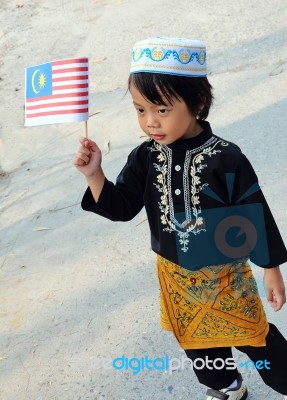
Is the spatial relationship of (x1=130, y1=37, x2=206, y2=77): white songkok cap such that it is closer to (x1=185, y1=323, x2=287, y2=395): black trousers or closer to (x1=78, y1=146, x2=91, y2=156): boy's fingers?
(x1=78, y1=146, x2=91, y2=156): boy's fingers

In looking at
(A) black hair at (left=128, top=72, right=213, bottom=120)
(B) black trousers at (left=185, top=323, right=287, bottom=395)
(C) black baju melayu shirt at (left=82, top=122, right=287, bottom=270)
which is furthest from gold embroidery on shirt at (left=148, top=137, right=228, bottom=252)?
(B) black trousers at (left=185, top=323, right=287, bottom=395)

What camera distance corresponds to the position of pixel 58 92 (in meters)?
2.28

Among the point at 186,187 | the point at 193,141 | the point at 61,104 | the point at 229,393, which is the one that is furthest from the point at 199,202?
the point at 229,393

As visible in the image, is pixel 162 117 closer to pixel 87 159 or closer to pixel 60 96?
pixel 87 159

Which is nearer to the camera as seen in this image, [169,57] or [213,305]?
[169,57]

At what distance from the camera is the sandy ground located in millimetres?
2945

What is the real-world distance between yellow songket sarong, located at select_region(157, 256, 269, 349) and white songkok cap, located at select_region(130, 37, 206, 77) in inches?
26.3

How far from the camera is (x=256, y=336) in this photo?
2.23 m

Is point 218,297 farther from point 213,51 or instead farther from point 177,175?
point 213,51

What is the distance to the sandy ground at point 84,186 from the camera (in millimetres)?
2945

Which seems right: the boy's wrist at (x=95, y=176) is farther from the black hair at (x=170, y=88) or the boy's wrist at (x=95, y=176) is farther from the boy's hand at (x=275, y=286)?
the boy's hand at (x=275, y=286)

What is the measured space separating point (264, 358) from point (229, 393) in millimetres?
351

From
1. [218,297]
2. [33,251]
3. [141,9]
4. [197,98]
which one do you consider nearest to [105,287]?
[33,251]

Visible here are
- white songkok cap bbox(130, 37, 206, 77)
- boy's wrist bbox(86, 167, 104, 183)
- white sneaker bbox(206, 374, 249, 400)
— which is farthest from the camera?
white sneaker bbox(206, 374, 249, 400)
